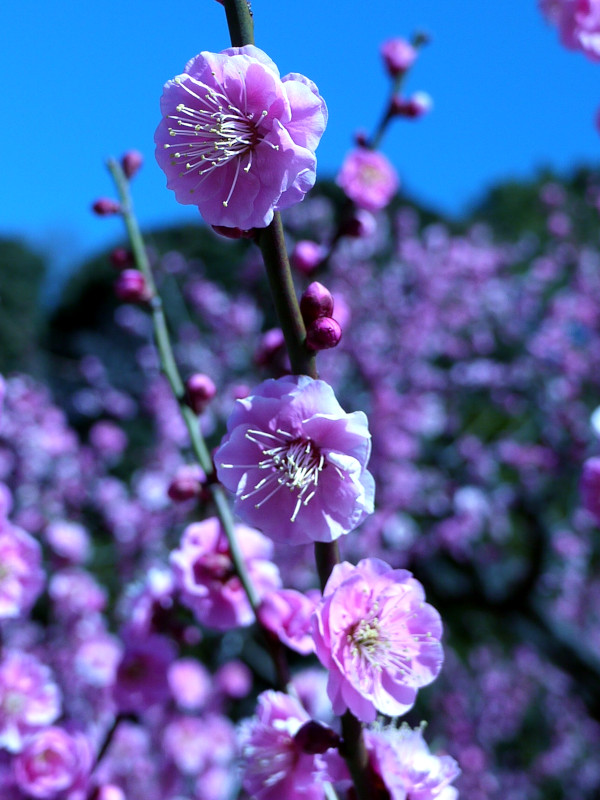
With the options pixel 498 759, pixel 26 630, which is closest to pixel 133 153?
pixel 26 630

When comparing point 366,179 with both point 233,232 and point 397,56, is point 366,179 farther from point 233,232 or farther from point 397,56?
point 233,232

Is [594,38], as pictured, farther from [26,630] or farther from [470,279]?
[470,279]

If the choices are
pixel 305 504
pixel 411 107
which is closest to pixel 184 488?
pixel 305 504

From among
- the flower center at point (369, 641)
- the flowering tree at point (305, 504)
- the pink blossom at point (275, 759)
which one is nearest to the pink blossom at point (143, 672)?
the flowering tree at point (305, 504)

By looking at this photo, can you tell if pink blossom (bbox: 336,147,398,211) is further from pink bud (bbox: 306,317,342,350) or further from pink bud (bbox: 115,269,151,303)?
pink bud (bbox: 306,317,342,350)

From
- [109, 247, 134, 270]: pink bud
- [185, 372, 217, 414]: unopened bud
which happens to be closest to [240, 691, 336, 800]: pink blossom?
[185, 372, 217, 414]: unopened bud

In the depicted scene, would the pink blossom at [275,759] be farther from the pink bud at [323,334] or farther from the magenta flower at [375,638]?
the pink bud at [323,334]

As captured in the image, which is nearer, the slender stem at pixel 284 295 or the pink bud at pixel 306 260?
the slender stem at pixel 284 295
